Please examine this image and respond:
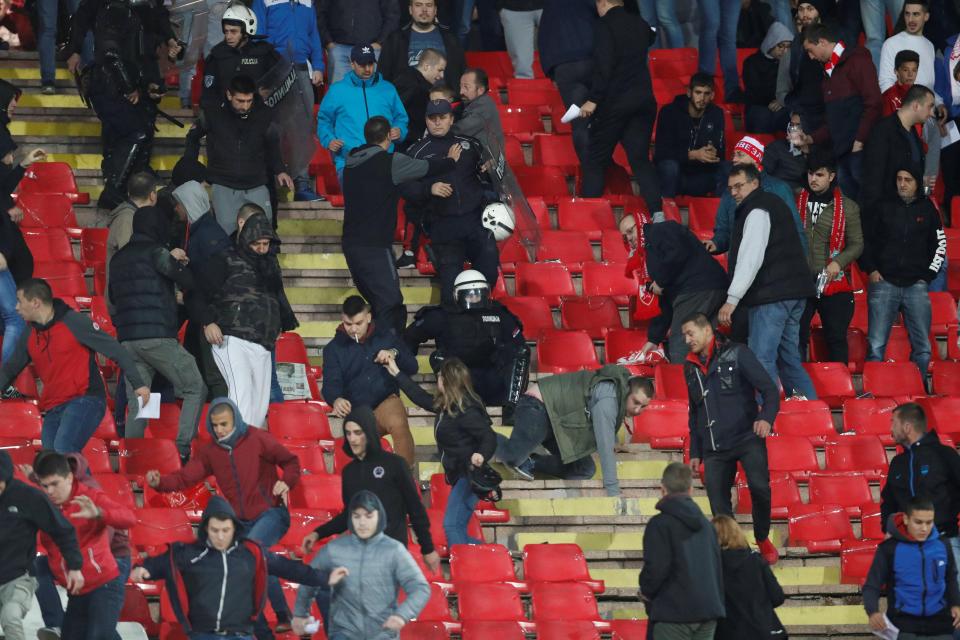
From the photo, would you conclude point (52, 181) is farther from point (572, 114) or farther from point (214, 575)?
point (214, 575)

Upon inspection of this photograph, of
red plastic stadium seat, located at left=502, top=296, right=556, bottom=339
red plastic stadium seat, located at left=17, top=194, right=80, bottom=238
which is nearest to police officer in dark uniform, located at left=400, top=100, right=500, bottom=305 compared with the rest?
red plastic stadium seat, located at left=502, top=296, right=556, bottom=339

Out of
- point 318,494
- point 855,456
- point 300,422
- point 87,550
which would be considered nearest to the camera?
point 87,550

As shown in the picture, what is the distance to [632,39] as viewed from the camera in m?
15.5

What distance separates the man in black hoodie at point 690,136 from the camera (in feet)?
52.3

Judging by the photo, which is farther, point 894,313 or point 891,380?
point 894,313

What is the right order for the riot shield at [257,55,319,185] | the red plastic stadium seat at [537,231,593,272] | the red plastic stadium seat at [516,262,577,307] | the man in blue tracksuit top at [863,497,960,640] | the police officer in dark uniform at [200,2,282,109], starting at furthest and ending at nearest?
1. the red plastic stadium seat at [537,231,593,272]
2. the red plastic stadium seat at [516,262,577,307]
3. the riot shield at [257,55,319,185]
4. the police officer in dark uniform at [200,2,282,109]
5. the man in blue tracksuit top at [863,497,960,640]

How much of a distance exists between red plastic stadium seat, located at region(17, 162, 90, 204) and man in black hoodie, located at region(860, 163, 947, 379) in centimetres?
555

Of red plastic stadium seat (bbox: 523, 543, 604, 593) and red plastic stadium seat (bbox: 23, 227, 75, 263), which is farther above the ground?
red plastic stadium seat (bbox: 23, 227, 75, 263)

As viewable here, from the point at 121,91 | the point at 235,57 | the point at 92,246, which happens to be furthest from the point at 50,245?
the point at 235,57

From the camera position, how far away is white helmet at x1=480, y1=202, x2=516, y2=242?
14.5 metres

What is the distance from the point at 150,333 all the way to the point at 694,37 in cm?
700

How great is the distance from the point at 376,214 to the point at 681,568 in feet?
13.8

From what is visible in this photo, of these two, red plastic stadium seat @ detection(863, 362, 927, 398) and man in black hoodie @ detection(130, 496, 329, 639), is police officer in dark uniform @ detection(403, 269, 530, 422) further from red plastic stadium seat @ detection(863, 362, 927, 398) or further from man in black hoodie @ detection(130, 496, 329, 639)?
man in black hoodie @ detection(130, 496, 329, 639)

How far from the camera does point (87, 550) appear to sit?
34.6 ft
